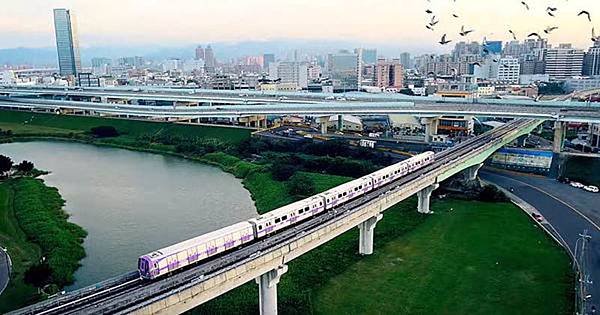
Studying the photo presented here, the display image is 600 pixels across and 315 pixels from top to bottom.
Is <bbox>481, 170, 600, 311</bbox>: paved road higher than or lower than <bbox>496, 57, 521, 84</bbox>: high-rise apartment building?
lower

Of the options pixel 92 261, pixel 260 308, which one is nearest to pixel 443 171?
pixel 260 308

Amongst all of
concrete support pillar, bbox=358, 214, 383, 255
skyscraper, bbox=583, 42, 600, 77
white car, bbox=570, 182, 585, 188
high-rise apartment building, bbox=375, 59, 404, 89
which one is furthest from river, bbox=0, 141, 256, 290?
skyscraper, bbox=583, 42, 600, 77

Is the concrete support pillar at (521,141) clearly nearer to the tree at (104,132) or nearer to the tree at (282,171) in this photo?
the tree at (282,171)

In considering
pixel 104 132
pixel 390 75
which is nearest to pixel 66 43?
pixel 390 75

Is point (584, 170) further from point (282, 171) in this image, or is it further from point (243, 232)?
point (243, 232)

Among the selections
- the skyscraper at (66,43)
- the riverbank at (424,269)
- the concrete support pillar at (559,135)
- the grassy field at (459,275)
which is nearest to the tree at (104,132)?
the riverbank at (424,269)

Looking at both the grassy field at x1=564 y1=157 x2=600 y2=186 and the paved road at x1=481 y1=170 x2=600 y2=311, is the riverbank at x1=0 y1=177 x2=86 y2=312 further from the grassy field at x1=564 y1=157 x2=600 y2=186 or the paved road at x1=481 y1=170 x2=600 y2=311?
the grassy field at x1=564 y1=157 x2=600 y2=186

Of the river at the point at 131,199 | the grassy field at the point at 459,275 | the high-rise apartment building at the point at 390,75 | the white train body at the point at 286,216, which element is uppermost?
the high-rise apartment building at the point at 390,75
